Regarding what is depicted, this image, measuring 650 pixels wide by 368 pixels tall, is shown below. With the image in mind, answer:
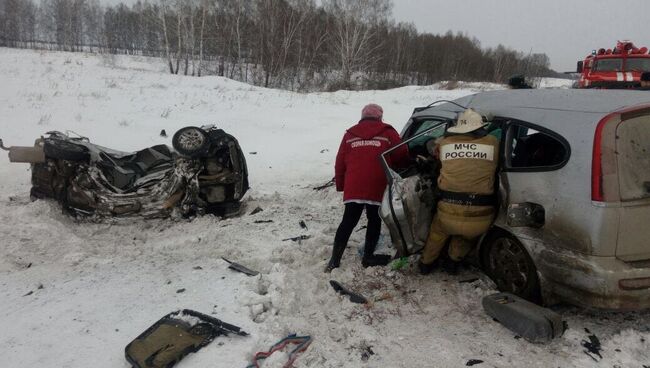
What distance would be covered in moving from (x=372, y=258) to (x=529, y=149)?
1.74 m

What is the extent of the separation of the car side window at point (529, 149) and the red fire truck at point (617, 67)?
10154 mm

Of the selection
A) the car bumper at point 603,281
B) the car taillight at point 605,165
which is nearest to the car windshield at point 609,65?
the car taillight at point 605,165

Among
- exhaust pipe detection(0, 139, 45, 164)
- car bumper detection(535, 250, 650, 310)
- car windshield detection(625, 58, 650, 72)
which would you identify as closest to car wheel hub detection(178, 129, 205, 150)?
exhaust pipe detection(0, 139, 45, 164)

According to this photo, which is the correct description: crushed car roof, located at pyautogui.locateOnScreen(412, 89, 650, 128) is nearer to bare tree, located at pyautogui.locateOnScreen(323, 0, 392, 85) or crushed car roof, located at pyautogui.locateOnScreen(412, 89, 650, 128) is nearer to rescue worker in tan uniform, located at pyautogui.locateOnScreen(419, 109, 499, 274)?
rescue worker in tan uniform, located at pyautogui.locateOnScreen(419, 109, 499, 274)

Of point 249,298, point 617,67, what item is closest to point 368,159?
point 249,298

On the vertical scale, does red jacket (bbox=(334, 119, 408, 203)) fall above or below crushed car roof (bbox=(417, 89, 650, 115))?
below

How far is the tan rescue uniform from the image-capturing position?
321 cm

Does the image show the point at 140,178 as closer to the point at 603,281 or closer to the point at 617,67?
the point at 603,281

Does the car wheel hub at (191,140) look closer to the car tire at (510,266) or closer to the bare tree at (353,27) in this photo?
the car tire at (510,266)

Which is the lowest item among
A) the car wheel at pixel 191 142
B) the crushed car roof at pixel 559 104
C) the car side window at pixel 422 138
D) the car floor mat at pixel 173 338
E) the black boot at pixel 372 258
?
the car floor mat at pixel 173 338

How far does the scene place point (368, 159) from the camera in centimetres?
386

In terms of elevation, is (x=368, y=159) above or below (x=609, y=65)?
below

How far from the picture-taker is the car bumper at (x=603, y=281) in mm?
2506

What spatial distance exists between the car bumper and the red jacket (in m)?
1.62
